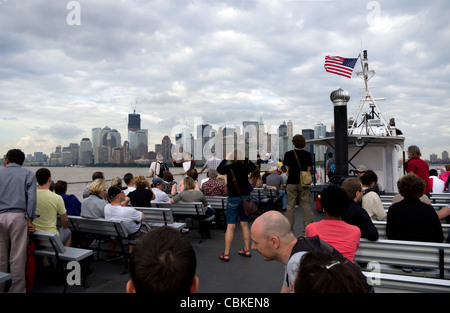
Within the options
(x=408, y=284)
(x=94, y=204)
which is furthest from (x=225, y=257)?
(x=408, y=284)

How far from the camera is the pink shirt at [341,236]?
2520mm

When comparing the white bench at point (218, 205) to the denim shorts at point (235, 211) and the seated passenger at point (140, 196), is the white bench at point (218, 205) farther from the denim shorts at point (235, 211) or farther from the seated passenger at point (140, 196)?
the denim shorts at point (235, 211)

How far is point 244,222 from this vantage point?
16.2 feet

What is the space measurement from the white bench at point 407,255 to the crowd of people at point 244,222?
159 millimetres

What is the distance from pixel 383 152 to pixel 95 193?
12.7 meters

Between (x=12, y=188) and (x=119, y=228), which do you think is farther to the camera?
(x=119, y=228)

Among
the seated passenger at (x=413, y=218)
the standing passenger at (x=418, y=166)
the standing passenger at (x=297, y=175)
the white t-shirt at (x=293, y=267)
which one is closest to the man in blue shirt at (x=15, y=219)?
the white t-shirt at (x=293, y=267)

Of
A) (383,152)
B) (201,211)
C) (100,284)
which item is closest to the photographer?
(100,284)

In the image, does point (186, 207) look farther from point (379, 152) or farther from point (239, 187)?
point (379, 152)

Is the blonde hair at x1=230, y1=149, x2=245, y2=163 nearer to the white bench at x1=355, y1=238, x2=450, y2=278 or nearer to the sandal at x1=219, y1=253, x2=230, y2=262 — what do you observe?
the sandal at x1=219, y1=253, x2=230, y2=262
